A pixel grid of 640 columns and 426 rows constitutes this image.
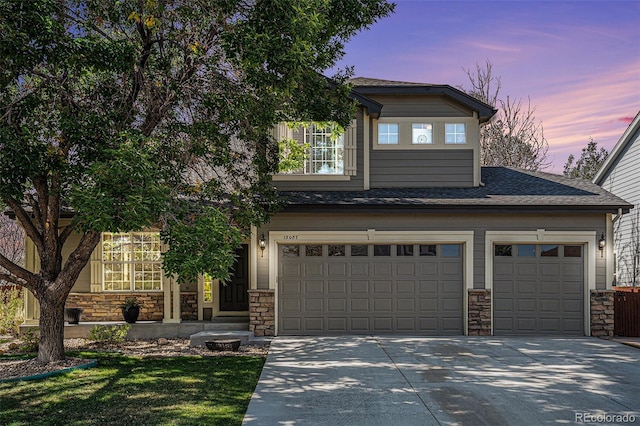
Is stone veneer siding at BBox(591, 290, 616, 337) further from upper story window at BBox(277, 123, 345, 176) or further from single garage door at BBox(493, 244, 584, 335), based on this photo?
upper story window at BBox(277, 123, 345, 176)

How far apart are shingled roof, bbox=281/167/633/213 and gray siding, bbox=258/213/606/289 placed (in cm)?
35

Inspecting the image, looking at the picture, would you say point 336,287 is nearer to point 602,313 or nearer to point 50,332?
point 50,332

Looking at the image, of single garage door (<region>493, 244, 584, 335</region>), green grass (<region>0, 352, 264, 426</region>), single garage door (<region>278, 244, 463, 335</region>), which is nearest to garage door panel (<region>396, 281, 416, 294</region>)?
single garage door (<region>278, 244, 463, 335</region>)

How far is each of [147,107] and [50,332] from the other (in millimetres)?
4325

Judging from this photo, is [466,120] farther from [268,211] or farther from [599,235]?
[268,211]

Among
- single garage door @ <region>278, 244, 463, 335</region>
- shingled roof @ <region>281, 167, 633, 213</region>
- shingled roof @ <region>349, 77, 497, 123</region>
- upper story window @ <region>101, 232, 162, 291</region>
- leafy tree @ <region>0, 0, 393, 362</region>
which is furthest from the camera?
upper story window @ <region>101, 232, 162, 291</region>

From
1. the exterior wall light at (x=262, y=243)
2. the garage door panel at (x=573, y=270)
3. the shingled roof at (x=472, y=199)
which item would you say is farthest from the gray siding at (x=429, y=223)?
the garage door panel at (x=573, y=270)

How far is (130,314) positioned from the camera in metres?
12.6

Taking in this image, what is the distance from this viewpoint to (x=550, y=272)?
12328 millimetres

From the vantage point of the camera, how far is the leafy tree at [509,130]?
2772 cm

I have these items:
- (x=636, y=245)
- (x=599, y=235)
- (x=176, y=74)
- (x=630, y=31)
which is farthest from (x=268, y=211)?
(x=636, y=245)

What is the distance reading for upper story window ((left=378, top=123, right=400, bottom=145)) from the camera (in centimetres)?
1328

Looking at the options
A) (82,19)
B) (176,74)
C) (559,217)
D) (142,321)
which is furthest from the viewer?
(142,321)

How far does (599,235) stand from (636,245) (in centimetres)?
736
